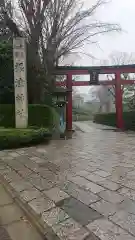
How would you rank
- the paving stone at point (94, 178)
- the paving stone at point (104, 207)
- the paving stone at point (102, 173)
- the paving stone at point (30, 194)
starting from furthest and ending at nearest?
the paving stone at point (102, 173) < the paving stone at point (94, 178) < the paving stone at point (30, 194) < the paving stone at point (104, 207)

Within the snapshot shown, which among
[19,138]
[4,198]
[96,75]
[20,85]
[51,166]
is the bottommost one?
[4,198]

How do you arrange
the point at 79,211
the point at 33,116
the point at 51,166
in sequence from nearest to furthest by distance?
1. the point at 79,211
2. the point at 51,166
3. the point at 33,116

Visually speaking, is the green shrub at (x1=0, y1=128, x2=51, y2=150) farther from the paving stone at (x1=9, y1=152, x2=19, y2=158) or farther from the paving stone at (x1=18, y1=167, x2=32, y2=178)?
the paving stone at (x1=18, y1=167, x2=32, y2=178)

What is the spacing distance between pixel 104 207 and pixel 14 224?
4.18ft

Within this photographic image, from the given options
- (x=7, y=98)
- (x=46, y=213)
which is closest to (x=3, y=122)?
(x=7, y=98)

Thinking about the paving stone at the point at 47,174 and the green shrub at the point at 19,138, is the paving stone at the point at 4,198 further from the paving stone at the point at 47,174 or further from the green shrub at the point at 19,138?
the green shrub at the point at 19,138

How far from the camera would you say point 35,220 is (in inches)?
138

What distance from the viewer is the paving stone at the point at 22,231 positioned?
3.11m

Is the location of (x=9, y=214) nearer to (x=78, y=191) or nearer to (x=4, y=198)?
(x=4, y=198)

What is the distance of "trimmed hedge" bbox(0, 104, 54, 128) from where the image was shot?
1212 cm

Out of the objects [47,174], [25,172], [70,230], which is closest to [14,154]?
[25,172]

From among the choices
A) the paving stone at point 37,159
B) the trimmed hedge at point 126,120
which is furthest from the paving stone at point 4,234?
the trimmed hedge at point 126,120

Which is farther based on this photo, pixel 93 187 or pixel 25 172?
pixel 25 172

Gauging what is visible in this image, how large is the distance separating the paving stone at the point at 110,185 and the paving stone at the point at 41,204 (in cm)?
111
